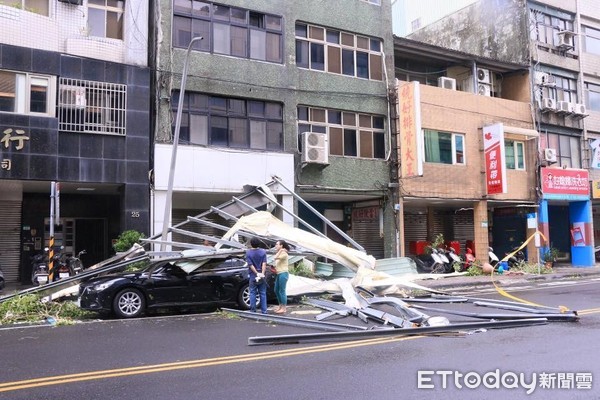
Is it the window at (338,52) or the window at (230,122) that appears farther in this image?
the window at (338,52)

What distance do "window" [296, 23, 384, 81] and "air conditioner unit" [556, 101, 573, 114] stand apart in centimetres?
1003

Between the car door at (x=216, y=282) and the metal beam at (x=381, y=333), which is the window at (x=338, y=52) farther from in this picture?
the metal beam at (x=381, y=333)

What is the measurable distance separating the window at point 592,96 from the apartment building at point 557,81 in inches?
2.1

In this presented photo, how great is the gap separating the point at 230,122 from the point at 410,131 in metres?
6.92

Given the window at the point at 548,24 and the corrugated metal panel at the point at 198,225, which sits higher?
the window at the point at 548,24

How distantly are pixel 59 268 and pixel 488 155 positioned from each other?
17.3m

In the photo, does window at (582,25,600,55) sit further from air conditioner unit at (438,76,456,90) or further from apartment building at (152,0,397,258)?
apartment building at (152,0,397,258)

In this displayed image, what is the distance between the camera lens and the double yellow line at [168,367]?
5980 mm

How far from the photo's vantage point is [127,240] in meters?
15.7

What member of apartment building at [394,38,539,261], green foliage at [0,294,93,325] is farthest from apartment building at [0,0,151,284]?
apartment building at [394,38,539,261]

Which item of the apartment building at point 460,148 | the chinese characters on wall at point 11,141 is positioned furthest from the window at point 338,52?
the chinese characters on wall at point 11,141

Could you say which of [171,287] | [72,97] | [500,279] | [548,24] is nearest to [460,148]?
[500,279]

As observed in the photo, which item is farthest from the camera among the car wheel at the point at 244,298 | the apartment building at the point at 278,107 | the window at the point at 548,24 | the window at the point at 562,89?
the window at the point at 562,89

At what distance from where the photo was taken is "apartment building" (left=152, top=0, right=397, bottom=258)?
57.9ft
